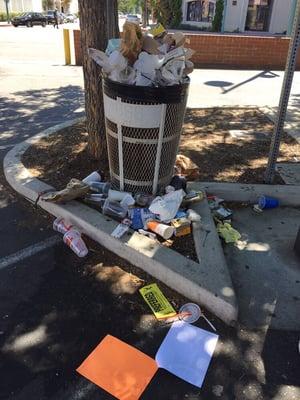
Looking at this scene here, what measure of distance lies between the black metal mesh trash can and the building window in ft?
96.5

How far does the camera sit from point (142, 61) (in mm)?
2945

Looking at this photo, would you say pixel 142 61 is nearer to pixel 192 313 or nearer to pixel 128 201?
pixel 128 201

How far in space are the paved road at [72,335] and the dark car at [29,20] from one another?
39.0 meters

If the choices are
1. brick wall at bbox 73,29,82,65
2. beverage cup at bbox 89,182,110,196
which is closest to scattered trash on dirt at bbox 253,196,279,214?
beverage cup at bbox 89,182,110,196

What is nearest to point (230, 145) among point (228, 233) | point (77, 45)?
point (228, 233)

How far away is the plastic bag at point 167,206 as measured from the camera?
3125 mm

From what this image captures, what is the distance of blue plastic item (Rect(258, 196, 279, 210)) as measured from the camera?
12.1 ft

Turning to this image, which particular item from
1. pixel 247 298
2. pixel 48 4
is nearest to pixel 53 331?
pixel 247 298

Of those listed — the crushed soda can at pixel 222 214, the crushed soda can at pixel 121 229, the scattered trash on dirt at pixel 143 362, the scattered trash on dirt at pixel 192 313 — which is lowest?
the scattered trash on dirt at pixel 143 362

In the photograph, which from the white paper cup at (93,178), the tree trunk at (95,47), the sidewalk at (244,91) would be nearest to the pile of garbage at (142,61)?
the tree trunk at (95,47)

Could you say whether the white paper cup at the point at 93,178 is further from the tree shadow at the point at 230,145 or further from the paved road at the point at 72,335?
the tree shadow at the point at 230,145

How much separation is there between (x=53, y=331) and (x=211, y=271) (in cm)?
112

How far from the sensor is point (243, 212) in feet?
12.1

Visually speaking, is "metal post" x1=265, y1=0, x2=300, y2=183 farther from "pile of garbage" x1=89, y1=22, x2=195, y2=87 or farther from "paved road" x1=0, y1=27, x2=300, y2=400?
"paved road" x1=0, y1=27, x2=300, y2=400
